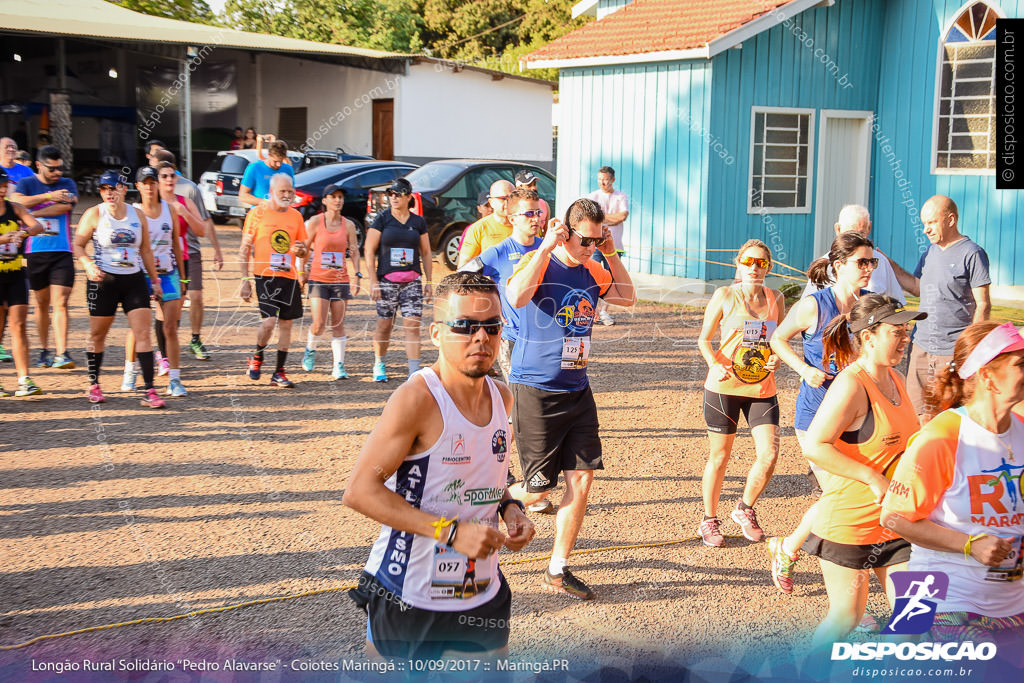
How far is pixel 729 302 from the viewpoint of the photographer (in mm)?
5824

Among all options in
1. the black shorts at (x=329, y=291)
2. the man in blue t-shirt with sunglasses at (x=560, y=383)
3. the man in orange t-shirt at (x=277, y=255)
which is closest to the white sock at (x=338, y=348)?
the black shorts at (x=329, y=291)

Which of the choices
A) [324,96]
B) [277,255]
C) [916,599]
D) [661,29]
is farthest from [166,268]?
[324,96]

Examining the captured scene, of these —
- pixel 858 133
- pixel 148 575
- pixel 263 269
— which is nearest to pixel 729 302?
pixel 148 575

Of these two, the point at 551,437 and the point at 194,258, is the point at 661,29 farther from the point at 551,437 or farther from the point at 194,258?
the point at 551,437

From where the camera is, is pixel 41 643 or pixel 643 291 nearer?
pixel 41 643

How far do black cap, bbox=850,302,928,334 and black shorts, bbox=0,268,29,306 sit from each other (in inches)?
288

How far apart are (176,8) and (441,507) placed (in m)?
43.9

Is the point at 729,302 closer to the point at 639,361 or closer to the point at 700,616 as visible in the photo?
the point at 700,616

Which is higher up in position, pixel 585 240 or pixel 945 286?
pixel 585 240

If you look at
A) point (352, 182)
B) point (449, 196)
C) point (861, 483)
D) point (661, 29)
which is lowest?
point (861, 483)

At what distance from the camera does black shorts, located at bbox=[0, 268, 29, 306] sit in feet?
27.8

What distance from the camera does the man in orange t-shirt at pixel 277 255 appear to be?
360 inches

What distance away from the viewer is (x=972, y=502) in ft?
10.6

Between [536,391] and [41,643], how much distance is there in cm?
262
